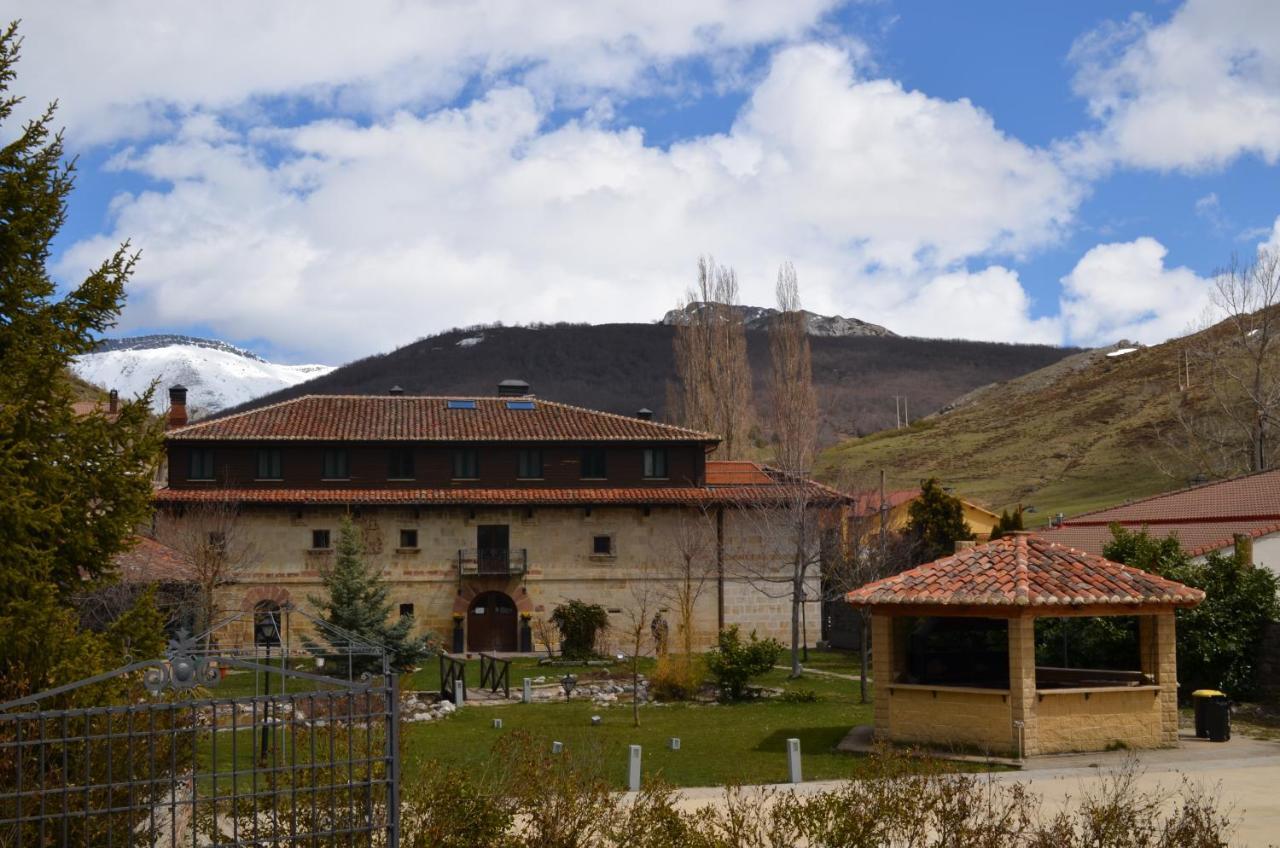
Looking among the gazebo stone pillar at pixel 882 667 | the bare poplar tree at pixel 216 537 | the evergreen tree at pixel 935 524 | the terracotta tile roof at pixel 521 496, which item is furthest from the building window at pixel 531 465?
the gazebo stone pillar at pixel 882 667

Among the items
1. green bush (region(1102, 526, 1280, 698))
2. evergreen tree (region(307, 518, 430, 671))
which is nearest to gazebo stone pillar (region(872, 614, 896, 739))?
green bush (region(1102, 526, 1280, 698))

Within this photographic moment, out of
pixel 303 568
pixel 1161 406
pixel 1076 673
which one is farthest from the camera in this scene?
pixel 1161 406

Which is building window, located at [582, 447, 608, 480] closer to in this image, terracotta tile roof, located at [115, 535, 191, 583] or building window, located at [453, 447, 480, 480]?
building window, located at [453, 447, 480, 480]

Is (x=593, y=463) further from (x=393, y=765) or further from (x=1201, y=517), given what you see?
(x=393, y=765)

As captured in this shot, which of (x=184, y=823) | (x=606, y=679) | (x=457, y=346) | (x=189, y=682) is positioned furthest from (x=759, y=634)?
(x=457, y=346)

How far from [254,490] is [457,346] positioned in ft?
385

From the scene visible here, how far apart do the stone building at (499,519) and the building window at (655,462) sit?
5 cm

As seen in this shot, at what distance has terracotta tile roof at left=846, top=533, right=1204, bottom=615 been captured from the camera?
1883cm

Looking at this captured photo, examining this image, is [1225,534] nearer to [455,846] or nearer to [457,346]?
[455,846]

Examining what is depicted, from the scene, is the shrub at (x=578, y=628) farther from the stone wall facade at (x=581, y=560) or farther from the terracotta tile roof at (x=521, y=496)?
the terracotta tile roof at (x=521, y=496)

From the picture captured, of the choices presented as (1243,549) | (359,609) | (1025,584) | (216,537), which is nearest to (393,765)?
(1025,584)

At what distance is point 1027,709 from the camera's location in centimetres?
1853

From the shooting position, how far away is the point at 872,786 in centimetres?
1059

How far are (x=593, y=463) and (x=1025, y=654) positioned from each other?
2638 cm
